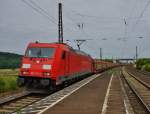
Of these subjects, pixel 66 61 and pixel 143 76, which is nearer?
pixel 66 61

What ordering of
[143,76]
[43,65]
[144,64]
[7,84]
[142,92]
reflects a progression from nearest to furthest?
[43,65] < [7,84] < [142,92] < [143,76] < [144,64]

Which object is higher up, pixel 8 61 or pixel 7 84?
pixel 8 61

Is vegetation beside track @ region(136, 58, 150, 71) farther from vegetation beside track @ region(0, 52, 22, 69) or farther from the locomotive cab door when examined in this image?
the locomotive cab door

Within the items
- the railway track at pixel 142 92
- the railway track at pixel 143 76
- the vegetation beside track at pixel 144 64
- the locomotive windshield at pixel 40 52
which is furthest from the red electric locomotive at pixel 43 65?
the vegetation beside track at pixel 144 64

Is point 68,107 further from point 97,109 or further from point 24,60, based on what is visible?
point 24,60

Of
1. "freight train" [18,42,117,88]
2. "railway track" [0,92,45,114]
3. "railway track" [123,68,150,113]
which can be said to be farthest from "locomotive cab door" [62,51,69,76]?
"railway track" [123,68,150,113]

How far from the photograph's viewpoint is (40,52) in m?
23.4

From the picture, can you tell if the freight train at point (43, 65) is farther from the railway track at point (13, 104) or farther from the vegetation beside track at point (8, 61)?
the vegetation beside track at point (8, 61)

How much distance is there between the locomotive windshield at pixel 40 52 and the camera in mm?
23141

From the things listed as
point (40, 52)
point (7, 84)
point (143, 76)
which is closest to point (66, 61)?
point (40, 52)

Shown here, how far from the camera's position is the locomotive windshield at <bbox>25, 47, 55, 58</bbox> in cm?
2314

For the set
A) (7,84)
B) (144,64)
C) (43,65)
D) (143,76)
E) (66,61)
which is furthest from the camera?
(144,64)

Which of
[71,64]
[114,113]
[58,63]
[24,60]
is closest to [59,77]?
[58,63]

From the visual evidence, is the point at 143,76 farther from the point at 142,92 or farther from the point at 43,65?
the point at 43,65
